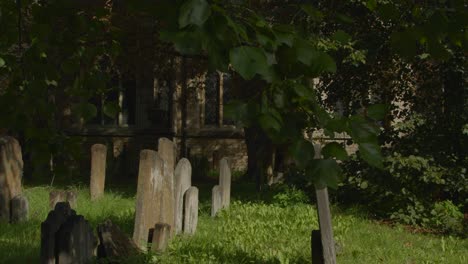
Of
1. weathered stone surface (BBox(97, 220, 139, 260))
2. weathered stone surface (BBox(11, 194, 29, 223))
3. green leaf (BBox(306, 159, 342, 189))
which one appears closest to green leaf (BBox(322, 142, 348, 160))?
green leaf (BBox(306, 159, 342, 189))

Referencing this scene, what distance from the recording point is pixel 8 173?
10141mm

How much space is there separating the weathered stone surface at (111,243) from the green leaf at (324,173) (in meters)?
4.41

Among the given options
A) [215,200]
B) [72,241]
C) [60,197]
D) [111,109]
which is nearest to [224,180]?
[215,200]

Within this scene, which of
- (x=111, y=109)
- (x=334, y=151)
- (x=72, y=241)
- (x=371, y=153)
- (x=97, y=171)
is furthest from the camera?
(x=97, y=171)

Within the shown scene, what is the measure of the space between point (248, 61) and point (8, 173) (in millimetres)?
8774

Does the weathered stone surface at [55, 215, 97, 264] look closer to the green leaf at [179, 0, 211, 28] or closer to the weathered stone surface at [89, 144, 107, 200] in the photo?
the green leaf at [179, 0, 211, 28]

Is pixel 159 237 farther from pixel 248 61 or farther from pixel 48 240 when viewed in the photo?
pixel 248 61

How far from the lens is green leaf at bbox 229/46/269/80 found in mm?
2076

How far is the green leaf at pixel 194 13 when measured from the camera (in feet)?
6.57

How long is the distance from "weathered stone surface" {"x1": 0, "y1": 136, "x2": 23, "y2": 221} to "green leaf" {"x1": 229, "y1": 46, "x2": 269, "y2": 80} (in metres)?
8.37

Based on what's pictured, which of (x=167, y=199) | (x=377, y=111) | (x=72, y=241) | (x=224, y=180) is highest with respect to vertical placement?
(x=377, y=111)

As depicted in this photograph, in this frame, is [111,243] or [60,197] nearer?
[111,243]

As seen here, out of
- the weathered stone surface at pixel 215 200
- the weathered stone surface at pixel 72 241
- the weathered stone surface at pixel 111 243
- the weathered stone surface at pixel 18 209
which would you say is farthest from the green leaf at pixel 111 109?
the weathered stone surface at pixel 215 200

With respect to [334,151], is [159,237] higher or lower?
lower
